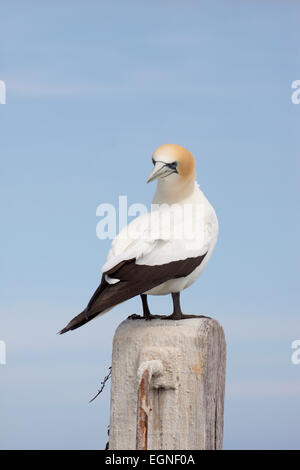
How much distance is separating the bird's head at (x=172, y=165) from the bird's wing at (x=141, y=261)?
255 millimetres

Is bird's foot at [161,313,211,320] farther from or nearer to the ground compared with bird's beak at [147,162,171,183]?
nearer to the ground

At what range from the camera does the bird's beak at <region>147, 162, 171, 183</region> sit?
15.2 ft

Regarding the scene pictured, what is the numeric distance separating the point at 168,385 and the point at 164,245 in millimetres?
873

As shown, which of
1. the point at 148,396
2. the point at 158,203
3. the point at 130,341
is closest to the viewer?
the point at 148,396

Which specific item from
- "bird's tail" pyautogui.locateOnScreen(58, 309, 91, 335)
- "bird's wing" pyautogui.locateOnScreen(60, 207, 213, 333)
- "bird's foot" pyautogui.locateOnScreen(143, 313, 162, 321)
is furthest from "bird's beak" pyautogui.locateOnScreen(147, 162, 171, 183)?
"bird's tail" pyautogui.locateOnScreen(58, 309, 91, 335)

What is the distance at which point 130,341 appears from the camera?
431 cm

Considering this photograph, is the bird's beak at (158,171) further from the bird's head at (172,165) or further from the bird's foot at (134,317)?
the bird's foot at (134,317)

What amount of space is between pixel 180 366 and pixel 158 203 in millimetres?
1176

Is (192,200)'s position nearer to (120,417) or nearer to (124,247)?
(124,247)

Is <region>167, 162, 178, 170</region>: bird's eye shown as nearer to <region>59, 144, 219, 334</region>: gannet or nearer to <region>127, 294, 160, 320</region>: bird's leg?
<region>59, 144, 219, 334</region>: gannet

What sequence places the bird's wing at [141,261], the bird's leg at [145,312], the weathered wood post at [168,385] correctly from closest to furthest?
the weathered wood post at [168,385]
the bird's wing at [141,261]
the bird's leg at [145,312]

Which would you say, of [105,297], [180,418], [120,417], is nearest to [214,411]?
[180,418]

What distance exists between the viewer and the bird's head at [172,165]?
466 centimetres

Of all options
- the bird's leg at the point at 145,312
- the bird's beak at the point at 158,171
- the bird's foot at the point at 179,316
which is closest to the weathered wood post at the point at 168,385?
the bird's foot at the point at 179,316
